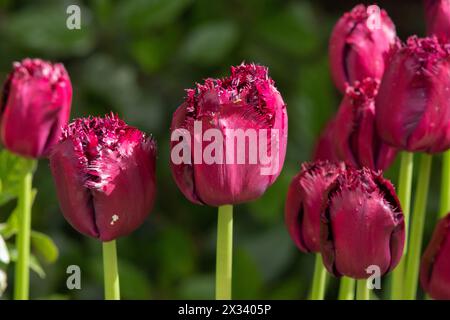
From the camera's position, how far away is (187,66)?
1396mm

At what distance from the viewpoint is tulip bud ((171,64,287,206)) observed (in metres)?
0.53

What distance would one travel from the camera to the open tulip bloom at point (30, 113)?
26.4 inches

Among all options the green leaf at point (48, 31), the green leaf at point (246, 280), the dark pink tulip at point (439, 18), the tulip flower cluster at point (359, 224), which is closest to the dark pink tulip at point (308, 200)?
the tulip flower cluster at point (359, 224)

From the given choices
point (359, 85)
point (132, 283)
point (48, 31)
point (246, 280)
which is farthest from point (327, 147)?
point (48, 31)

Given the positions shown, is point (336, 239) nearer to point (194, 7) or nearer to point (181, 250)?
point (181, 250)

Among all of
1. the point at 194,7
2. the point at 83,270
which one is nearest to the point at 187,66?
the point at 194,7

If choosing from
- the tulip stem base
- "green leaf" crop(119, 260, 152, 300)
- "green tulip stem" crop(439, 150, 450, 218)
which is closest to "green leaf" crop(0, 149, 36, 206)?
the tulip stem base

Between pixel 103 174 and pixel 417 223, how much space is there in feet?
0.82

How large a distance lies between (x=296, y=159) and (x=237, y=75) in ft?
2.58

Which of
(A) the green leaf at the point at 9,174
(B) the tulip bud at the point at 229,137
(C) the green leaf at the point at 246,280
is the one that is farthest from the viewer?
(C) the green leaf at the point at 246,280

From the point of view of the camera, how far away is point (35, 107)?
678 millimetres

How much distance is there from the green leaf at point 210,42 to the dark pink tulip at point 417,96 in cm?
66

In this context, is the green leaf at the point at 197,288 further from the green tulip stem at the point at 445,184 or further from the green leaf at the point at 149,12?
the green tulip stem at the point at 445,184

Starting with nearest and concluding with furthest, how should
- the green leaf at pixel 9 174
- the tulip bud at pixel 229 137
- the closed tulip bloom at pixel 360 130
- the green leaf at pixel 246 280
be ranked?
the tulip bud at pixel 229 137 → the closed tulip bloom at pixel 360 130 → the green leaf at pixel 9 174 → the green leaf at pixel 246 280
